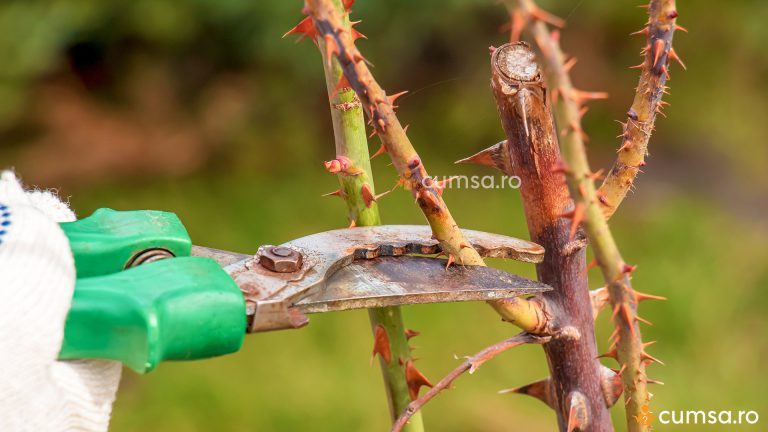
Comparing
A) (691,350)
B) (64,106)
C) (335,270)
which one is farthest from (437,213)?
(64,106)

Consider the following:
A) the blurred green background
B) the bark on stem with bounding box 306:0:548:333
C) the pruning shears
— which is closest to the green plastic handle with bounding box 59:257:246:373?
the pruning shears

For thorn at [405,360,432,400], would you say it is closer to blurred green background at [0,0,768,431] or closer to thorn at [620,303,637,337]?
thorn at [620,303,637,337]

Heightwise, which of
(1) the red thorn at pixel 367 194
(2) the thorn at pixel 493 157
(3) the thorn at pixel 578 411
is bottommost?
(3) the thorn at pixel 578 411

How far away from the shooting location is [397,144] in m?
0.58

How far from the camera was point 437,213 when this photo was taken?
0.61 metres

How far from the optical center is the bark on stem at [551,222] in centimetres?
68

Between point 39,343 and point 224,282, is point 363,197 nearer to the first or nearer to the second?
point 224,282

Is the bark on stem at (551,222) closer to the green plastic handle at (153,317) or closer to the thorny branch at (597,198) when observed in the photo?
the thorny branch at (597,198)

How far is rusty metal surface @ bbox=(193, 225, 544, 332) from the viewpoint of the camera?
24.4 inches

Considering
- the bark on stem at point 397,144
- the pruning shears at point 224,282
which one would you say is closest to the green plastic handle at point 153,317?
the pruning shears at point 224,282

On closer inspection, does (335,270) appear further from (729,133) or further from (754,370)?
(729,133)

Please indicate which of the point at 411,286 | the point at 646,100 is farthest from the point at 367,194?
the point at 646,100

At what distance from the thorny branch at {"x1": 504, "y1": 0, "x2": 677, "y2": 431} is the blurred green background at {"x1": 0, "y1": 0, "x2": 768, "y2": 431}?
1143mm

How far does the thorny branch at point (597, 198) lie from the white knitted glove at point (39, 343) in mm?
296
